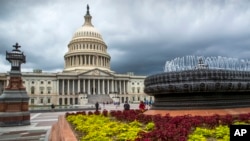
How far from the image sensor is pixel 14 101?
63.6 feet

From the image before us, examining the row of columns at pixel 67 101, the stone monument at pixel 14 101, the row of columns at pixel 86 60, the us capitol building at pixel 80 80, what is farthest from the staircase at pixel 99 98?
the stone monument at pixel 14 101

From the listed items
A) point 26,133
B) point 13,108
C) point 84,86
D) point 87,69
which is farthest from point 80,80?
point 26,133

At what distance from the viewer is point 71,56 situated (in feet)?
335

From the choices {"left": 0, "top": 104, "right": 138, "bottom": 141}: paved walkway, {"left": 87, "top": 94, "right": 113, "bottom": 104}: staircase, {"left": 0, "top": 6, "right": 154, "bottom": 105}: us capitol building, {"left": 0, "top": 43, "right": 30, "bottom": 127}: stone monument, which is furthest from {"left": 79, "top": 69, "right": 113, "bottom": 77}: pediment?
{"left": 0, "top": 104, "right": 138, "bottom": 141}: paved walkway

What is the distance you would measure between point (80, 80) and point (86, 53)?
1169 centimetres

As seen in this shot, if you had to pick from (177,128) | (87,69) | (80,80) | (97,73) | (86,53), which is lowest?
(177,128)

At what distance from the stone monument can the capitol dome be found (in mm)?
76703

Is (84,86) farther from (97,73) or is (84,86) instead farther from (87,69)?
(97,73)

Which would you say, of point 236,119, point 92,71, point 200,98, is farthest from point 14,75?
point 92,71

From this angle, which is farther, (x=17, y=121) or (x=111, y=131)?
(x=17, y=121)

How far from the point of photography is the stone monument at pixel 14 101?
62.9ft

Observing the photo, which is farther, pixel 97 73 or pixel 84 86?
pixel 97 73

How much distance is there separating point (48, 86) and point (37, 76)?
564 centimetres

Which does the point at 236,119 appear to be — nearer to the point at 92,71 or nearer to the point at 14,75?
the point at 14,75
